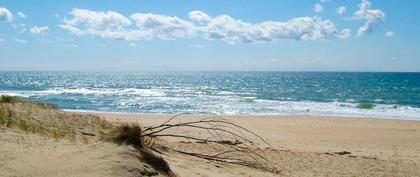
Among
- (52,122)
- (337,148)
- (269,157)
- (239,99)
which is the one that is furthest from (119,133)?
(239,99)

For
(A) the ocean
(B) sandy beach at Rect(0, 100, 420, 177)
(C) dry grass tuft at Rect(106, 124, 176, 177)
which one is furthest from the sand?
(A) the ocean

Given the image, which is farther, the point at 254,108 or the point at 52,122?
the point at 254,108

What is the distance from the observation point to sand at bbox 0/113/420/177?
4.89 metres

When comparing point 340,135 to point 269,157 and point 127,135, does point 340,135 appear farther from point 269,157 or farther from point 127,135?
point 127,135

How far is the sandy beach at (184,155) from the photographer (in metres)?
4.94

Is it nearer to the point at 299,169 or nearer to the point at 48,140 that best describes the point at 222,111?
the point at 299,169

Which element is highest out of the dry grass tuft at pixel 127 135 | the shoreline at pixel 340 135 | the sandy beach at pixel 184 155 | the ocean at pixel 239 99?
the dry grass tuft at pixel 127 135

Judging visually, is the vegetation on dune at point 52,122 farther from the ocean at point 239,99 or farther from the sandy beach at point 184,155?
the ocean at point 239,99

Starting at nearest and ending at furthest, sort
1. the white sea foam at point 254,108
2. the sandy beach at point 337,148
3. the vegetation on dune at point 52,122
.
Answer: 1. the vegetation on dune at point 52,122
2. the sandy beach at point 337,148
3. the white sea foam at point 254,108

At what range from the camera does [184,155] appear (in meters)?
7.84

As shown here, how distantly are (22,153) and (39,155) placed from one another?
206 mm

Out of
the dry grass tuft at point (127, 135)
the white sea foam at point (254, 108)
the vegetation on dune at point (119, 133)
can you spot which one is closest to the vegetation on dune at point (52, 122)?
the vegetation on dune at point (119, 133)

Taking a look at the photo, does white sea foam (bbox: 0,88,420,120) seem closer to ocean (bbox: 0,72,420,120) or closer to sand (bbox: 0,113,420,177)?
ocean (bbox: 0,72,420,120)

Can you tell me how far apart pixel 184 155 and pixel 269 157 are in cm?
272
